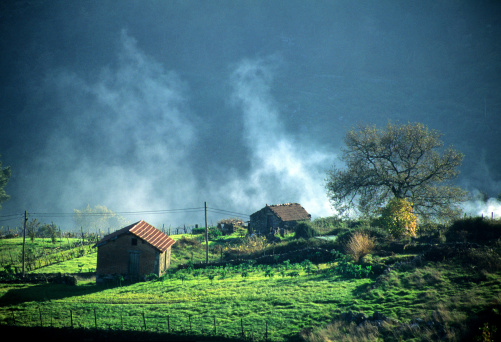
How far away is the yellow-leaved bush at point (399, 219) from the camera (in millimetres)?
40844

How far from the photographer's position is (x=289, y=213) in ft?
209

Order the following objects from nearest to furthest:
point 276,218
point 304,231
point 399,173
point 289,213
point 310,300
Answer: point 310,300
point 399,173
point 304,231
point 276,218
point 289,213

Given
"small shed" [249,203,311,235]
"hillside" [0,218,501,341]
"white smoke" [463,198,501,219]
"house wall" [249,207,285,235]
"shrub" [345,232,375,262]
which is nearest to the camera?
"hillside" [0,218,501,341]

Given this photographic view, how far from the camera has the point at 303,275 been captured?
3253 cm

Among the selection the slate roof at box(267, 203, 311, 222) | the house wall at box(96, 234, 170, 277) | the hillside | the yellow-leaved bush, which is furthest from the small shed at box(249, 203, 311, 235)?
the house wall at box(96, 234, 170, 277)

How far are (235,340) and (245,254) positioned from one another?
78.7ft

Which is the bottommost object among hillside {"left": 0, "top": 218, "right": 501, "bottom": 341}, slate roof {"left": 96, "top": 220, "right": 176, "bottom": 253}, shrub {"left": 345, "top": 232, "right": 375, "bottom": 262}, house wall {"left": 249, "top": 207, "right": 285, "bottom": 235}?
hillside {"left": 0, "top": 218, "right": 501, "bottom": 341}

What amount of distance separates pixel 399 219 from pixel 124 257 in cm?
2979

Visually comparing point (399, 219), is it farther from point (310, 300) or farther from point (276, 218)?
point (276, 218)

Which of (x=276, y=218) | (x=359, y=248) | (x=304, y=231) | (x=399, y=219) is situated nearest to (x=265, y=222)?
(x=276, y=218)

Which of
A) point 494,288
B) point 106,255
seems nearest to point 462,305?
point 494,288

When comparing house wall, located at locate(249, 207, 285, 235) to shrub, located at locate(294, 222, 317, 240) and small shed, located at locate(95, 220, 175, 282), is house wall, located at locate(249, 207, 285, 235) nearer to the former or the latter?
shrub, located at locate(294, 222, 317, 240)

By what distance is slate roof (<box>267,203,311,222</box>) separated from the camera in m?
62.2

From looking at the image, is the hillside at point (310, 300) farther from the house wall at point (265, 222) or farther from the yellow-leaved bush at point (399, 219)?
the house wall at point (265, 222)
